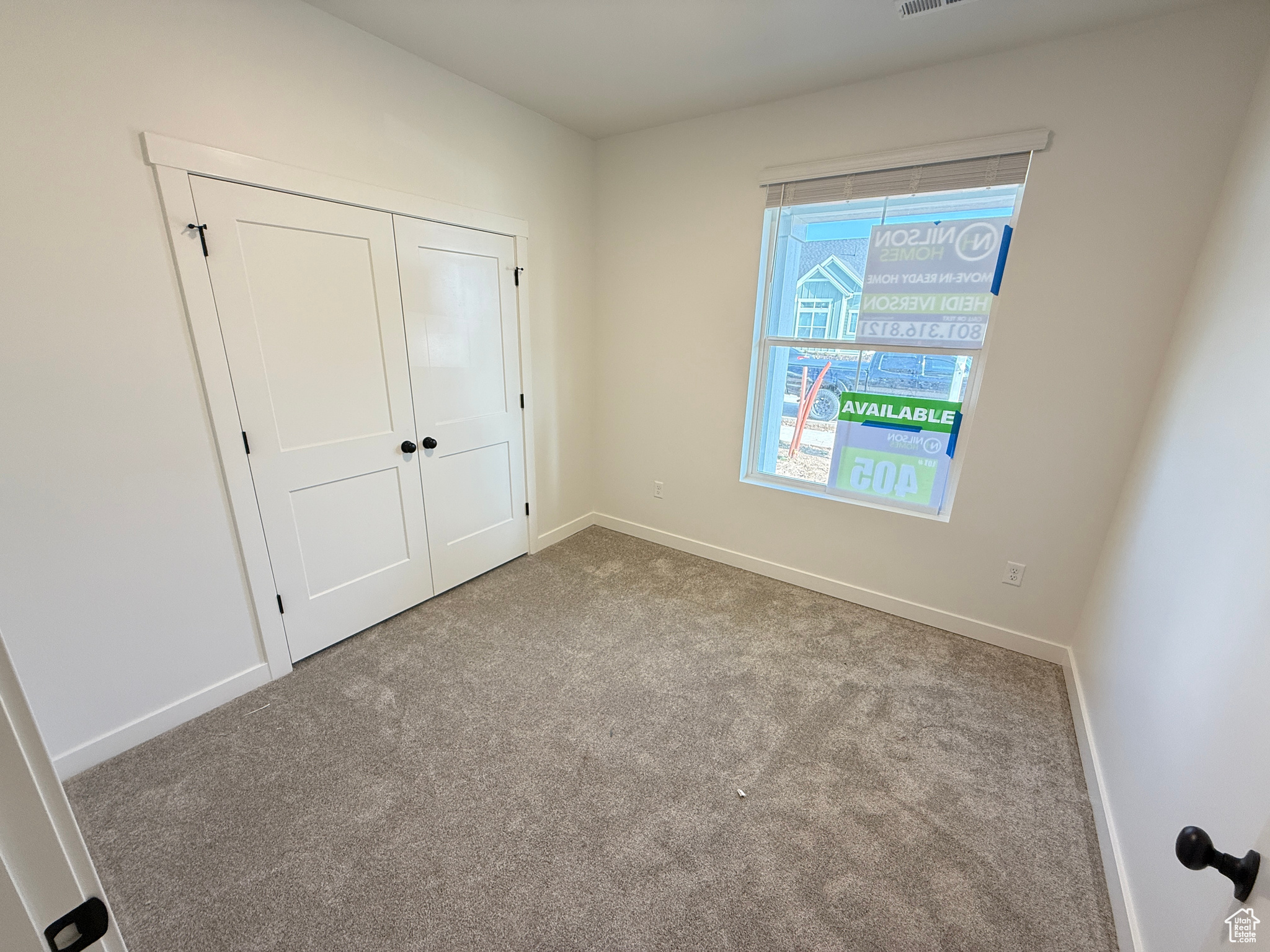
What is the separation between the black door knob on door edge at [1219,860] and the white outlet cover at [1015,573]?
79.3 inches

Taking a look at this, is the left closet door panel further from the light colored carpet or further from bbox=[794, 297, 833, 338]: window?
bbox=[794, 297, 833, 338]: window

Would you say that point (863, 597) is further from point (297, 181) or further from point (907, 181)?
point (297, 181)

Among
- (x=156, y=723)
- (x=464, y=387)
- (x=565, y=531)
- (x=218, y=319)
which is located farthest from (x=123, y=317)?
(x=565, y=531)

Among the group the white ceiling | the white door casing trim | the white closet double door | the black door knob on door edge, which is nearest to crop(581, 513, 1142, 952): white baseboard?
the black door knob on door edge

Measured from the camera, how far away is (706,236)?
2.95m

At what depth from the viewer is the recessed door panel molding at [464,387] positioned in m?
2.49

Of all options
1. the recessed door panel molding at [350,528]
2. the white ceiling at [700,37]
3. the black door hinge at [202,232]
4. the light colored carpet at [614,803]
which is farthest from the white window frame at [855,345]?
the black door hinge at [202,232]

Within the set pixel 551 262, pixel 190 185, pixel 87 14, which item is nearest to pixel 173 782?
pixel 190 185

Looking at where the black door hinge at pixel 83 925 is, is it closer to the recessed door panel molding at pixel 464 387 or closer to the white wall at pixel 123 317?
the white wall at pixel 123 317

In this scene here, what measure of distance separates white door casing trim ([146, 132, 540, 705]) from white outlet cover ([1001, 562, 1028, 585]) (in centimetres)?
323

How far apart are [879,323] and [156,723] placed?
3569mm

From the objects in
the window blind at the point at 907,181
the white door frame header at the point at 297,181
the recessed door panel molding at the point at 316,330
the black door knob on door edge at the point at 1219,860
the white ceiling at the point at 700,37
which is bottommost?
the black door knob on door edge at the point at 1219,860

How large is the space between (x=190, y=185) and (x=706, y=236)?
2322 millimetres

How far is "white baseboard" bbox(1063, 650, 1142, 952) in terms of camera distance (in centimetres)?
133
